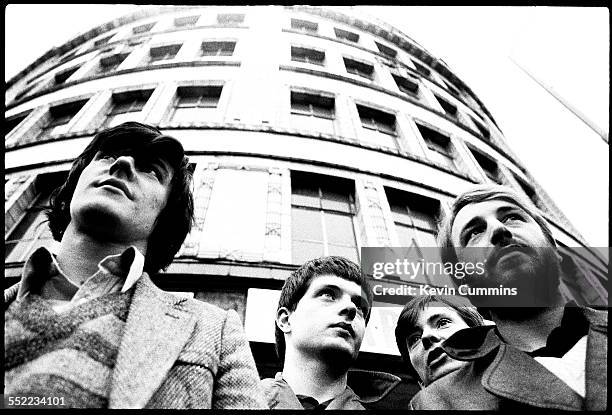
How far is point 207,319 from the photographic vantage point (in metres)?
2.49

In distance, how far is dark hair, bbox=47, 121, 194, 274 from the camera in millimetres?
2955

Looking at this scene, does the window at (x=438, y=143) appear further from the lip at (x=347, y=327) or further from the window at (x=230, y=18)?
the lip at (x=347, y=327)

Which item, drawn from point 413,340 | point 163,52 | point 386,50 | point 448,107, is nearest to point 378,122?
point 448,107

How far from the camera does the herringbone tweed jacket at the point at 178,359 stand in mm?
1937

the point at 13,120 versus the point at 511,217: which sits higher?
the point at 13,120

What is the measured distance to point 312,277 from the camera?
3.71m

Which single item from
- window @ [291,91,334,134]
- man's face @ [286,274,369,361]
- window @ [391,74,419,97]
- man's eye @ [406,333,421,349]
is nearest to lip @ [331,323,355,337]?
man's face @ [286,274,369,361]

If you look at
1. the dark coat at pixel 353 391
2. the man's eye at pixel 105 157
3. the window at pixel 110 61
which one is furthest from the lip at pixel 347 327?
the window at pixel 110 61

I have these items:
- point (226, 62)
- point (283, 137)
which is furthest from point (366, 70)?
point (283, 137)

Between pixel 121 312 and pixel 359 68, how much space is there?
1616 centimetres

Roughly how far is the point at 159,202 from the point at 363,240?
5702 millimetres

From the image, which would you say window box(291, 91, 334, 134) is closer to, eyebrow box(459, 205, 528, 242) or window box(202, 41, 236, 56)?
window box(202, 41, 236, 56)

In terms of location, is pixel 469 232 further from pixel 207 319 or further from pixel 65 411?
pixel 65 411

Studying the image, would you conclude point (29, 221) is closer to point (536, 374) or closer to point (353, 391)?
point (353, 391)
